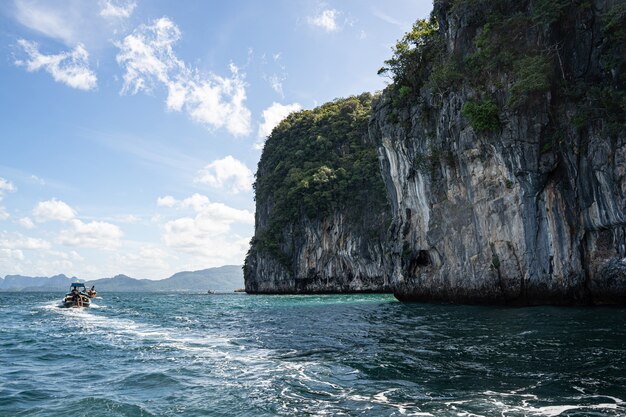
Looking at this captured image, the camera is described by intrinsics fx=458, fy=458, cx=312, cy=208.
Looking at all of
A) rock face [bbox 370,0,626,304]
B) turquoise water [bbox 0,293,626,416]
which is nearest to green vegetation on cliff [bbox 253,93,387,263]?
rock face [bbox 370,0,626,304]

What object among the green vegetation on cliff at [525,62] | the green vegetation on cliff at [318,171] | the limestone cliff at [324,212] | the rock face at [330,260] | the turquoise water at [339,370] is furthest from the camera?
the green vegetation on cliff at [318,171]

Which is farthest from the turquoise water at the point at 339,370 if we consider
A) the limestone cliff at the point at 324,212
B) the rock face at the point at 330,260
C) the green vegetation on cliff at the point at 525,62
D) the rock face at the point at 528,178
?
the limestone cliff at the point at 324,212

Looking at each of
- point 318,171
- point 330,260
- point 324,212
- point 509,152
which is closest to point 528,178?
point 509,152

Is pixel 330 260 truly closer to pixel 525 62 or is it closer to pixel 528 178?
pixel 528 178

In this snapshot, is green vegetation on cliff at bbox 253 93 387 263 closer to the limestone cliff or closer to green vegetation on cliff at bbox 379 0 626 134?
the limestone cliff

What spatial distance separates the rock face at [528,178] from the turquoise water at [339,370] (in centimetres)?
367

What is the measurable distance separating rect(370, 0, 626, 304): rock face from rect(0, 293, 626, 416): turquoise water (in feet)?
12.0

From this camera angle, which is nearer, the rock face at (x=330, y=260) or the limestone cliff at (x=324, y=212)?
the rock face at (x=330, y=260)

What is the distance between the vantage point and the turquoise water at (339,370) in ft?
25.4

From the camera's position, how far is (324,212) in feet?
195

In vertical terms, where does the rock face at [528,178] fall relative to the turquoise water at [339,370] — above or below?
above

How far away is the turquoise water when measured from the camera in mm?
7754

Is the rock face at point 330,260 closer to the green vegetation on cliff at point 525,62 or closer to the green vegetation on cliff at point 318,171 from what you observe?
the green vegetation on cliff at point 318,171

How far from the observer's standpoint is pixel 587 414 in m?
6.71
